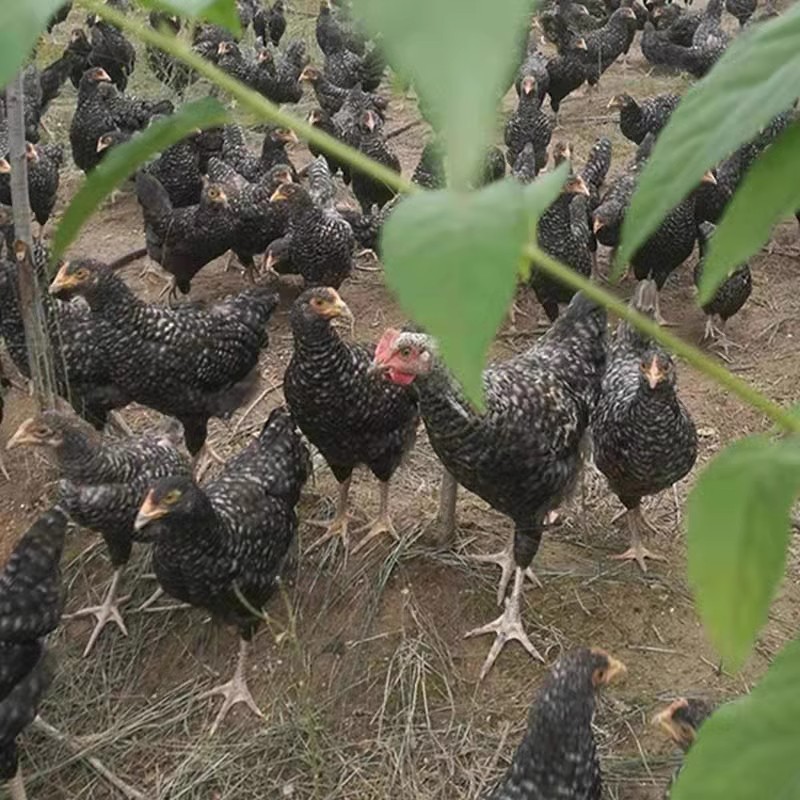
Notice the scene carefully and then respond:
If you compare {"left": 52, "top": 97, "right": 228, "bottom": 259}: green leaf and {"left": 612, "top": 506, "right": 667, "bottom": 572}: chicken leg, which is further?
{"left": 612, "top": 506, "right": 667, "bottom": 572}: chicken leg

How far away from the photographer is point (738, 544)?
1.20 ft

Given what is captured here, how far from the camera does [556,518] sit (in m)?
3.67

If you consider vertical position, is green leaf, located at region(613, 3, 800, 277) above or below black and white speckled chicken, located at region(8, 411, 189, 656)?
above

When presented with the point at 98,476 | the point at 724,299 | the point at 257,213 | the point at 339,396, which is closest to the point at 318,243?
the point at 257,213

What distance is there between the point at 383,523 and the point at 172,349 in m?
1.01

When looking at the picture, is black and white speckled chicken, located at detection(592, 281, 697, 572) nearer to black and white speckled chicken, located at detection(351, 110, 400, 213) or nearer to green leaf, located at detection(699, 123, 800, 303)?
black and white speckled chicken, located at detection(351, 110, 400, 213)

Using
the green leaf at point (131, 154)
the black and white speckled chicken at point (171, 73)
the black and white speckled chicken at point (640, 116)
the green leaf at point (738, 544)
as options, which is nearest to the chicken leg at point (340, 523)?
the green leaf at point (131, 154)

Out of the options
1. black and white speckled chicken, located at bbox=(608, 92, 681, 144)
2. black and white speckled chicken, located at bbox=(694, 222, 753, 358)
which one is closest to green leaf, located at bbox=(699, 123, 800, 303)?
black and white speckled chicken, located at bbox=(694, 222, 753, 358)

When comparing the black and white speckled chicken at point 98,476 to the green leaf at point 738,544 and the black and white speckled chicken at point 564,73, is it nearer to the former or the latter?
the green leaf at point 738,544

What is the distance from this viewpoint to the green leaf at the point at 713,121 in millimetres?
349

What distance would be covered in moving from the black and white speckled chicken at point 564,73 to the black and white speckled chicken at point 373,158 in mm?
2155

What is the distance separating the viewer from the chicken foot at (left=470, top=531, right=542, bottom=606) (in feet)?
10.6

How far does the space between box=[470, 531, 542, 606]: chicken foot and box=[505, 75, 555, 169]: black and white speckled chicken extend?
143 inches

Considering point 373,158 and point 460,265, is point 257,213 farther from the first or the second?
point 460,265
